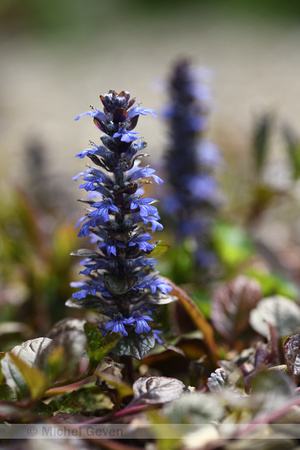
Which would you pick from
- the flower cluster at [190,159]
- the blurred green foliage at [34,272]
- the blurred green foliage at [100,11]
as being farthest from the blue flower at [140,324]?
the blurred green foliage at [100,11]

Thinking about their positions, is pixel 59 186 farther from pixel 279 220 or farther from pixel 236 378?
pixel 236 378

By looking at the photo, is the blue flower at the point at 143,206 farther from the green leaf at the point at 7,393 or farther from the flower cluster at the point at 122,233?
the green leaf at the point at 7,393

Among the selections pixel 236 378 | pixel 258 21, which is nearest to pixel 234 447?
pixel 236 378

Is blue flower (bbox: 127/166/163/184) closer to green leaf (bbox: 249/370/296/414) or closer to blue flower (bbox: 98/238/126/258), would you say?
blue flower (bbox: 98/238/126/258)

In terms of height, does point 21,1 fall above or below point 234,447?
above

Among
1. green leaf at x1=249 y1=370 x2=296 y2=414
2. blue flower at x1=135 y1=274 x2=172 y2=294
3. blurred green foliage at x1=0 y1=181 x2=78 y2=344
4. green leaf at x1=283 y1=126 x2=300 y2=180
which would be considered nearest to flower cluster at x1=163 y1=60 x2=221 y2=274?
green leaf at x1=283 y1=126 x2=300 y2=180
